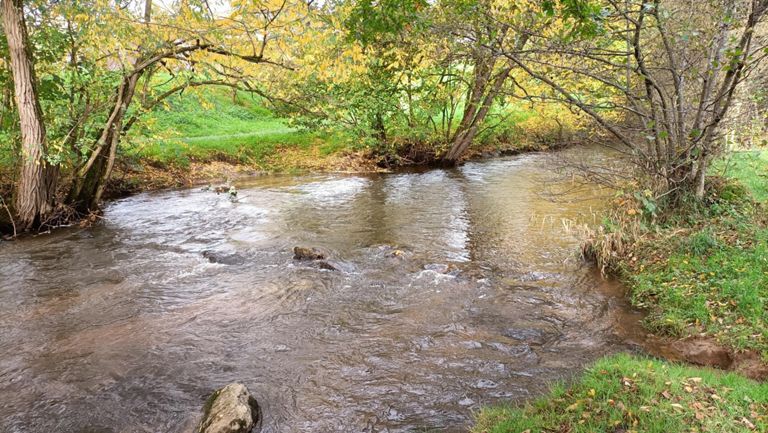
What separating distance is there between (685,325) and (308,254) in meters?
6.61

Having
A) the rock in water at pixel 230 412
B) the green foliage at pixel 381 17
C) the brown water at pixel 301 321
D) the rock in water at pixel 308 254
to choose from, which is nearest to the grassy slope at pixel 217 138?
the brown water at pixel 301 321

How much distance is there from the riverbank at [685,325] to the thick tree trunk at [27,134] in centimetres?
1234

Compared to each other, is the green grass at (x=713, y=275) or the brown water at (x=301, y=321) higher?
the green grass at (x=713, y=275)

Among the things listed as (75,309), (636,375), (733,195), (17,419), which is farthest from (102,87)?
(733,195)

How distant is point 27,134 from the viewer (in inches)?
449

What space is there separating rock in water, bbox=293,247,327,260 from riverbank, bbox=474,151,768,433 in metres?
5.23

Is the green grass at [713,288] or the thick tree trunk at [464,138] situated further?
the thick tree trunk at [464,138]

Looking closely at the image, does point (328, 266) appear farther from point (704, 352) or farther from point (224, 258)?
point (704, 352)

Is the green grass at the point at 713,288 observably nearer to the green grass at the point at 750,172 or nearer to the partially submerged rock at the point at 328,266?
the green grass at the point at 750,172

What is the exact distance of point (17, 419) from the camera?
5008mm

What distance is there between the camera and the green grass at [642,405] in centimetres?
393

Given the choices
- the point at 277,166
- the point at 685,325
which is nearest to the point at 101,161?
the point at 277,166

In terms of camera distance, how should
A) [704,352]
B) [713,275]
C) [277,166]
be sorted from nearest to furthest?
[704,352], [713,275], [277,166]

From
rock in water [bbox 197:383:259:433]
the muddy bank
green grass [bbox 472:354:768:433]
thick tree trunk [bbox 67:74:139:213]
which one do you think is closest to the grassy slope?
the muddy bank
